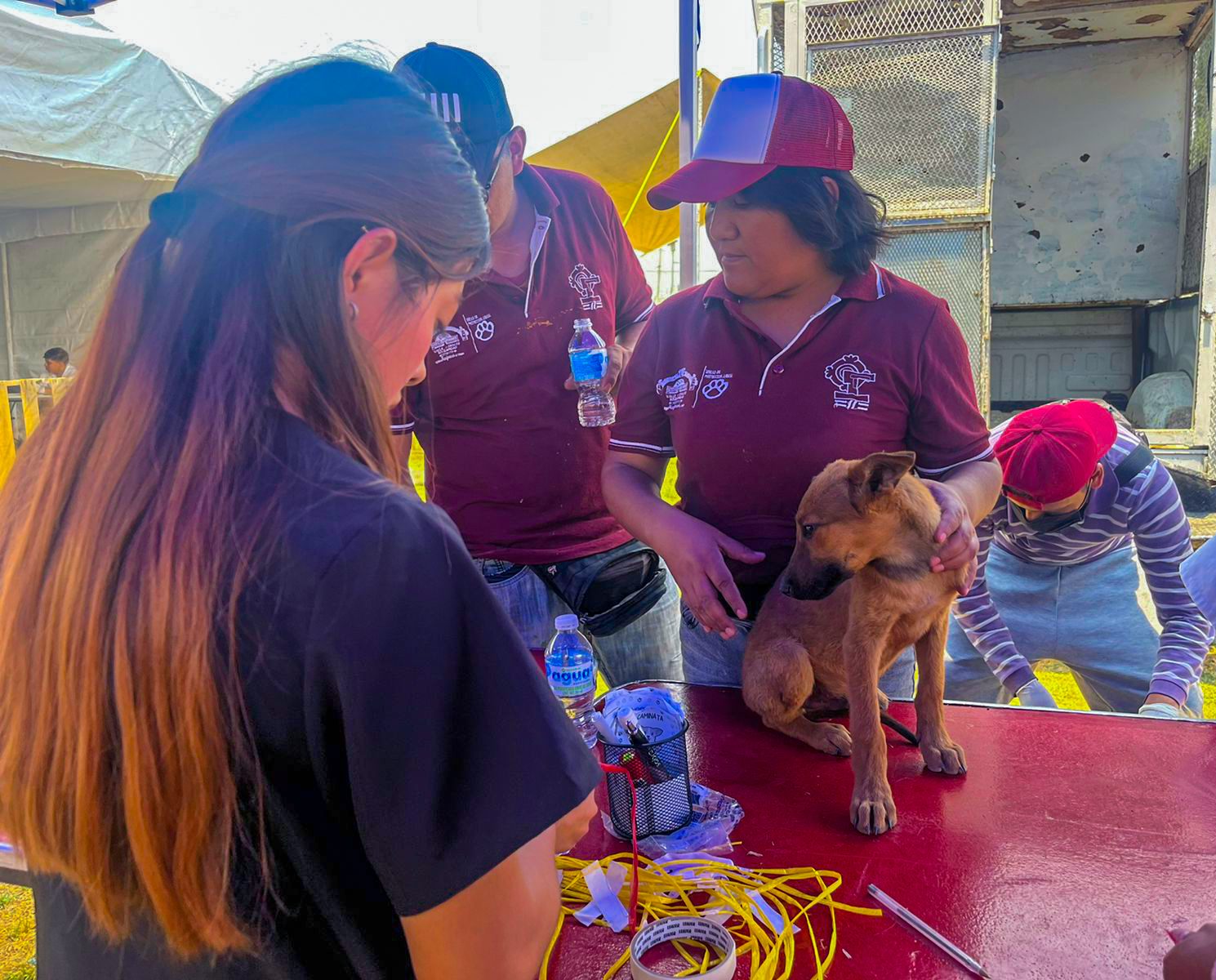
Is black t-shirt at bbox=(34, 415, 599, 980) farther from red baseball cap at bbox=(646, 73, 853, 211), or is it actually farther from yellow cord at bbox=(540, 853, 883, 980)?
red baseball cap at bbox=(646, 73, 853, 211)

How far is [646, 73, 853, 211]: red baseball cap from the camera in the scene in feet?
6.72

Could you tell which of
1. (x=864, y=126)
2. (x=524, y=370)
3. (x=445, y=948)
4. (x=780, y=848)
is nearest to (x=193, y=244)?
(x=445, y=948)

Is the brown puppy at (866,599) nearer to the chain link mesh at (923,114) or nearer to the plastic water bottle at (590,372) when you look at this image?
the plastic water bottle at (590,372)

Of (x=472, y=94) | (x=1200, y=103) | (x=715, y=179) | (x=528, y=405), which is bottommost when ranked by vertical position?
(x=528, y=405)

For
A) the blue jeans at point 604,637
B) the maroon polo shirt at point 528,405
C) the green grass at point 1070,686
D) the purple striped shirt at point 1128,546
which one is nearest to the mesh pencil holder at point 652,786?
the blue jeans at point 604,637

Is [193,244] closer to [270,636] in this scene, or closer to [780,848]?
[270,636]

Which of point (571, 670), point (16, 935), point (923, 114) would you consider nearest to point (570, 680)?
point (571, 670)

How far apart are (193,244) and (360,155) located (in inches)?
6.9

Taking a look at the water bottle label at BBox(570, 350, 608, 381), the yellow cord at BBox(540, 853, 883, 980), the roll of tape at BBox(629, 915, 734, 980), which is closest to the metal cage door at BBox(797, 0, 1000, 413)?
the water bottle label at BBox(570, 350, 608, 381)

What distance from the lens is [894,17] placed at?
6117 millimetres

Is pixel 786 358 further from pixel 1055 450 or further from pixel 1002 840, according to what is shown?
pixel 1055 450

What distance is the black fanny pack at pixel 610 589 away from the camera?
8.94 ft

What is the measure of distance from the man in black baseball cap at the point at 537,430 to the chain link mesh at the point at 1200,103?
7057 millimetres

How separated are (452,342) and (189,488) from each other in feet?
6.44
